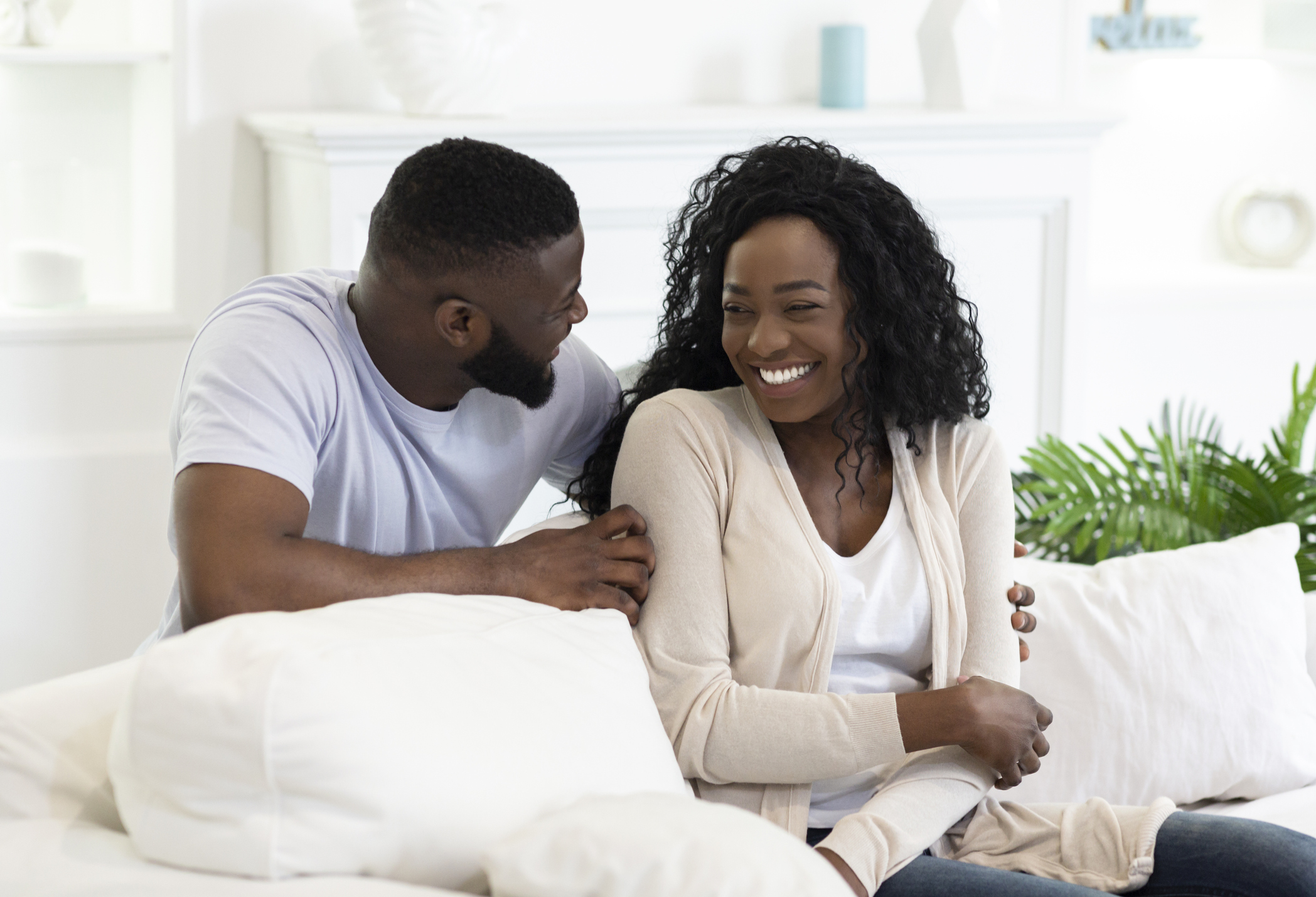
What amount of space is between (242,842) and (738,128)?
2.01 m

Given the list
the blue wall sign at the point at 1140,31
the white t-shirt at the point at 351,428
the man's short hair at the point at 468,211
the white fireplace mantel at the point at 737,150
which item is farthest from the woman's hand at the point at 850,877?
the blue wall sign at the point at 1140,31

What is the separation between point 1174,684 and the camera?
1.78m

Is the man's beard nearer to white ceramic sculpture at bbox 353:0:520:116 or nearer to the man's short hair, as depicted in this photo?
the man's short hair

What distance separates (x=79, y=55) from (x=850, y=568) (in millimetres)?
2088

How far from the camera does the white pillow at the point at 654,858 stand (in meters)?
0.94

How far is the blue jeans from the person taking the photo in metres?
1.32

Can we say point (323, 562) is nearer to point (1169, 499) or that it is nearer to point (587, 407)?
point (587, 407)

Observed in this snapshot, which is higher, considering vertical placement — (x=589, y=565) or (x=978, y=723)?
(x=589, y=565)

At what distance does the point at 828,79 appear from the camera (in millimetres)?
3023

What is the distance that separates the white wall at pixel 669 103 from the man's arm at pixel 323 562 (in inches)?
60.6

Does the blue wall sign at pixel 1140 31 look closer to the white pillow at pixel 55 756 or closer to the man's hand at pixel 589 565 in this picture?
the man's hand at pixel 589 565

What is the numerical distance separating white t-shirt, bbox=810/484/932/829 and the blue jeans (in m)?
0.12

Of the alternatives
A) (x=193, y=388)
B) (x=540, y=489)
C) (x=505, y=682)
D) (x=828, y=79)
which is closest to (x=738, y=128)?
(x=828, y=79)

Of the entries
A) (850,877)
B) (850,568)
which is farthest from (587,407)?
(850,877)
